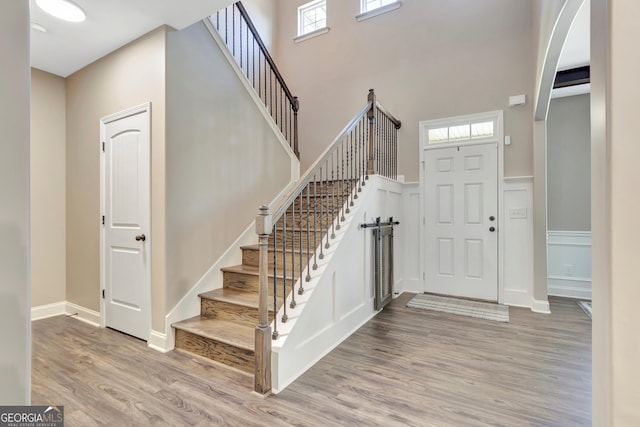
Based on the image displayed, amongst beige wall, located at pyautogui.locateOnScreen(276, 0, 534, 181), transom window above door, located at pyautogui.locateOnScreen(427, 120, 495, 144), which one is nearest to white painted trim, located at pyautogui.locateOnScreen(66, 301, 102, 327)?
beige wall, located at pyautogui.locateOnScreen(276, 0, 534, 181)

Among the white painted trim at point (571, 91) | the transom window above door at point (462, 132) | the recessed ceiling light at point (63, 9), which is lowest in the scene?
the transom window above door at point (462, 132)

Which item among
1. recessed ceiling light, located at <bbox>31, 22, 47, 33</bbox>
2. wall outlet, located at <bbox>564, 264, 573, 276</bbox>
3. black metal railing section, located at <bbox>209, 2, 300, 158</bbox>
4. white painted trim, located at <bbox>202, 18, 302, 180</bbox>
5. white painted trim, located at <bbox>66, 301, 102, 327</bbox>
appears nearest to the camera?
recessed ceiling light, located at <bbox>31, 22, 47, 33</bbox>

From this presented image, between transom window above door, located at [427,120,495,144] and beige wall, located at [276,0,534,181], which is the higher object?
beige wall, located at [276,0,534,181]

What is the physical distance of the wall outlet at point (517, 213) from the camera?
378 centimetres

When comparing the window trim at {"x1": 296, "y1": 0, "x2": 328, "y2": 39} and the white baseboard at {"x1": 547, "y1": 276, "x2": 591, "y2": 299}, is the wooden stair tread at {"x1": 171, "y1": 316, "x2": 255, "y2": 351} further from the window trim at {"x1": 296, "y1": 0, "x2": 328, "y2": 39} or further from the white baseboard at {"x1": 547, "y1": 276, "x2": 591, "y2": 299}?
the window trim at {"x1": 296, "y1": 0, "x2": 328, "y2": 39}

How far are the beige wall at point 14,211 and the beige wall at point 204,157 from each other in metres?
2.03

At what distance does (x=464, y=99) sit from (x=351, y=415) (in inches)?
153

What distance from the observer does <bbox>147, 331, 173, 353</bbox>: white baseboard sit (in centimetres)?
263

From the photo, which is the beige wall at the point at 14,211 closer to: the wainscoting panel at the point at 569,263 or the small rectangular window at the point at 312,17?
the small rectangular window at the point at 312,17

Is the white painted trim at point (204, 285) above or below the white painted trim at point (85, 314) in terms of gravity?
above

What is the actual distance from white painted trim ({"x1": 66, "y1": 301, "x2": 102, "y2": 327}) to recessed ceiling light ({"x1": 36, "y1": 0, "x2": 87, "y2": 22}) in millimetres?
2734

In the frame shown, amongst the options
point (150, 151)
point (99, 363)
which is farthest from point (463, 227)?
point (99, 363)

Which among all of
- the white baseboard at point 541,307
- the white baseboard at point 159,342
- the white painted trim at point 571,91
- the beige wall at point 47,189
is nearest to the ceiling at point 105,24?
the beige wall at point 47,189

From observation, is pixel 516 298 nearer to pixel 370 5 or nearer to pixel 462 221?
pixel 462 221
